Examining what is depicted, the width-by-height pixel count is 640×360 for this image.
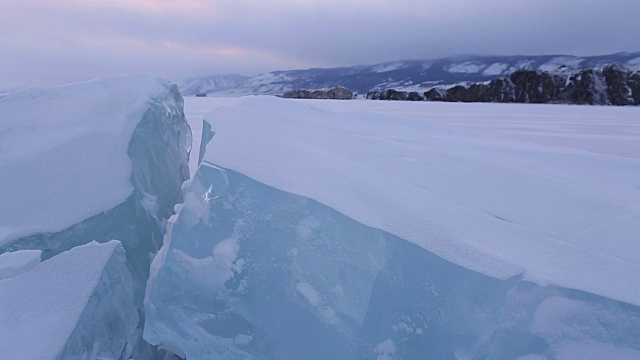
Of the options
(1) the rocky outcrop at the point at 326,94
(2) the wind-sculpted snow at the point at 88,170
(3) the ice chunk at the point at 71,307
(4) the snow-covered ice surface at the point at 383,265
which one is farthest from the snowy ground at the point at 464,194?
(1) the rocky outcrop at the point at 326,94

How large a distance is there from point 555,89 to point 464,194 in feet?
94.7

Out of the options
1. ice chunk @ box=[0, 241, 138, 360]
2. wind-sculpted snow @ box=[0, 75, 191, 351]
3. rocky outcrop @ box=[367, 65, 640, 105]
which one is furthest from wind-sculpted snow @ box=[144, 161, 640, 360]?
rocky outcrop @ box=[367, 65, 640, 105]

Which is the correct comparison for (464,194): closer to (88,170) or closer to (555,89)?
(88,170)

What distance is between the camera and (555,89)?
84.6 ft

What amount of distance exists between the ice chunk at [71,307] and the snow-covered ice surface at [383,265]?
0.13m

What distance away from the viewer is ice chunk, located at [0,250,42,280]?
1388 mm

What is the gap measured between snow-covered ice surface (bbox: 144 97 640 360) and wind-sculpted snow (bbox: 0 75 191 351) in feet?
0.83

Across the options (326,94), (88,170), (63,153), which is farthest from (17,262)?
(326,94)

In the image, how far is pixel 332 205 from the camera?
1.39 meters

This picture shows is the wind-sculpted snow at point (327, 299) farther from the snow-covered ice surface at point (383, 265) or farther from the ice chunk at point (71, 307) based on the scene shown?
the ice chunk at point (71, 307)

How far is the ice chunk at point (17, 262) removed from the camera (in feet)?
4.55

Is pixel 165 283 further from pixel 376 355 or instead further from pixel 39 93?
pixel 39 93

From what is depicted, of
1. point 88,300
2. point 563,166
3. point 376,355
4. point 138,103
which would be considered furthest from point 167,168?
point 563,166

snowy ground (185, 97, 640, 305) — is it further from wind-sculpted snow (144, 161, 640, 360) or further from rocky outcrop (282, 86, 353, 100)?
rocky outcrop (282, 86, 353, 100)
